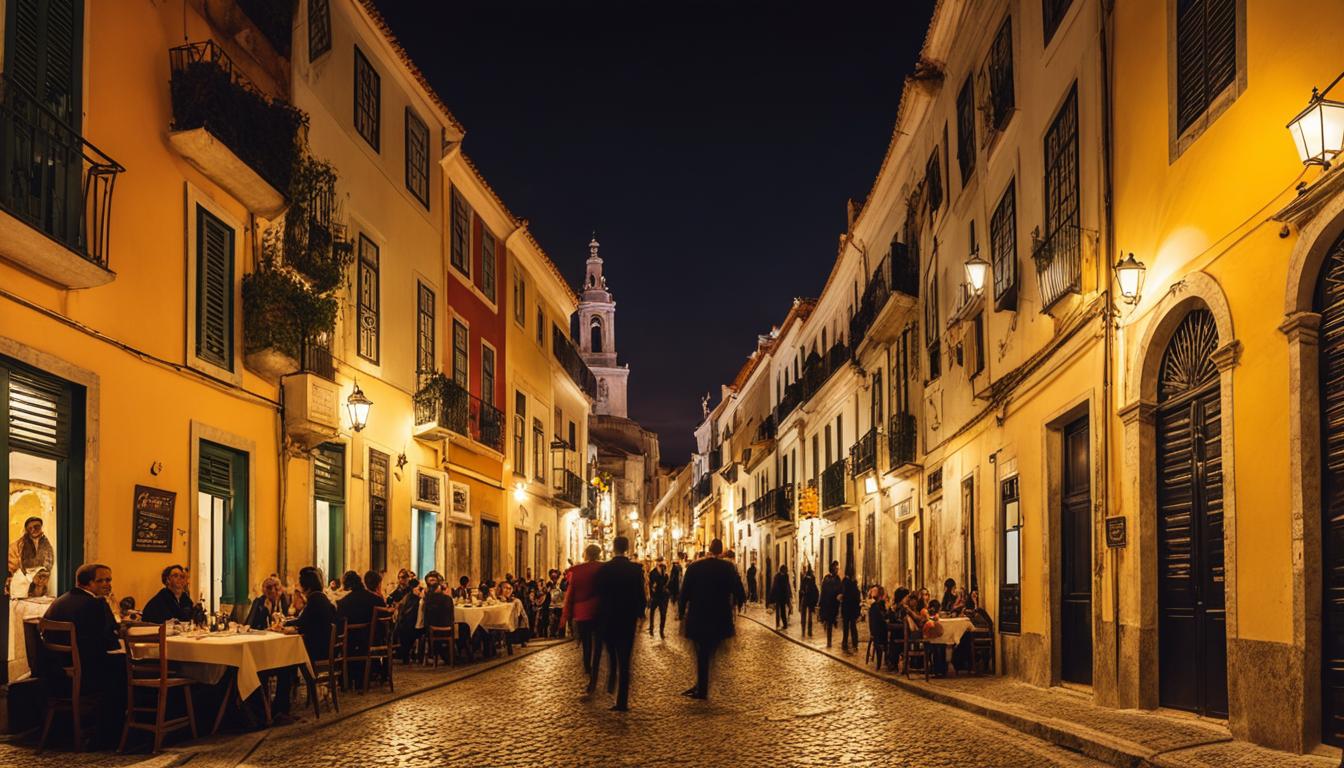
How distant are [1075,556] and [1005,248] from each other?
4603 mm

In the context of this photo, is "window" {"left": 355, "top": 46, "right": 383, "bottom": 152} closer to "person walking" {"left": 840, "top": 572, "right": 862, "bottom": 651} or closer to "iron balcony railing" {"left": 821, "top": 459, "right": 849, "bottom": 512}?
"person walking" {"left": 840, "top": 572, "right": 862, "bottom": 651}

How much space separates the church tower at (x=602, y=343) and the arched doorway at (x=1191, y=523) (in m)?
82.6

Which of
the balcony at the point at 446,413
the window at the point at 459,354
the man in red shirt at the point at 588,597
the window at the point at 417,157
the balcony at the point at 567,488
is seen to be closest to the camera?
the man in red shirt at the point at 588,597

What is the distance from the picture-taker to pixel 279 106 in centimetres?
1505

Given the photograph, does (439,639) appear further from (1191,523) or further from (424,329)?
(1191,523)

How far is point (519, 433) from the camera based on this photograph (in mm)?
31891

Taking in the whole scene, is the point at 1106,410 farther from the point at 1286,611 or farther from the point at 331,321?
the point at 331,321

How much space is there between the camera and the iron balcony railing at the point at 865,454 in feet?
92.8

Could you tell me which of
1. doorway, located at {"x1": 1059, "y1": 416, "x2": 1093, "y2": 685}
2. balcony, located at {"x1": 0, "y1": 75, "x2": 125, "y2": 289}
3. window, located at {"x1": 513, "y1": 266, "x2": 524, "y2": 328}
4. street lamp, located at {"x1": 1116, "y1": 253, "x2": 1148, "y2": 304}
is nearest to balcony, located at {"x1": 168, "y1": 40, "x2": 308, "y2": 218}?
balcony, located at {"x1": 0, "y1": 75, "x2": 125, "y2": 289}

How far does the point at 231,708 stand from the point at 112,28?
659 centimetres

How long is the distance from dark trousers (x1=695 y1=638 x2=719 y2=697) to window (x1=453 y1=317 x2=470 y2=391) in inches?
505

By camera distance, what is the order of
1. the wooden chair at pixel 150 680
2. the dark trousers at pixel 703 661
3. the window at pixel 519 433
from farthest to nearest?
the window at pixel 519 433 < the dark trousers at pixel 703 661 < the wooden chair at pixel 150 680

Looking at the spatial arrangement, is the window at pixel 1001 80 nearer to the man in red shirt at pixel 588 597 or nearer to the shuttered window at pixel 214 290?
the man in red shirt at pixel 588 597

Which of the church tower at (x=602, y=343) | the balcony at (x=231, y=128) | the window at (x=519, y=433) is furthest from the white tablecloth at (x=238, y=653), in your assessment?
the church tower at (x=602, y=343)
